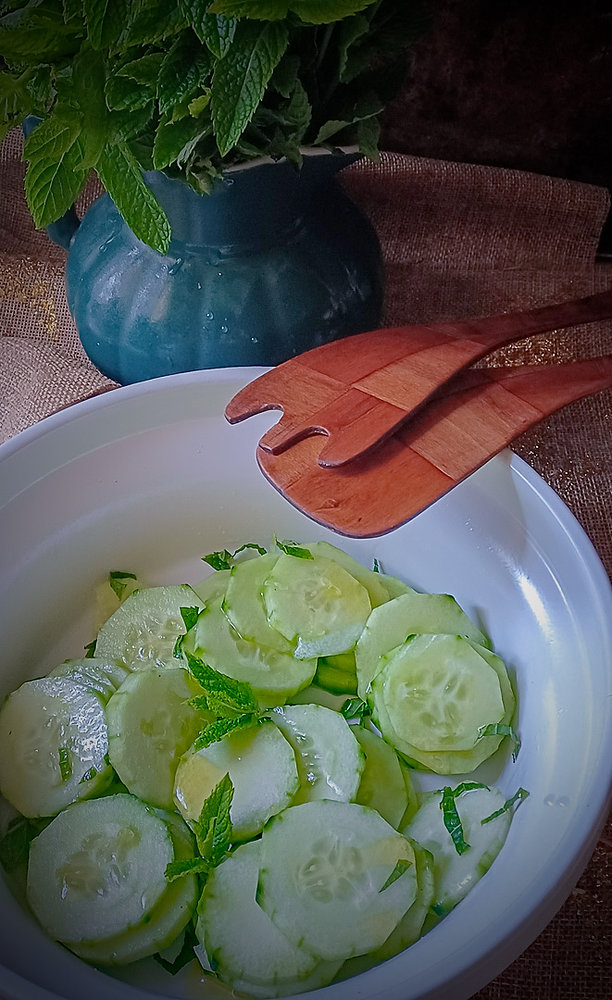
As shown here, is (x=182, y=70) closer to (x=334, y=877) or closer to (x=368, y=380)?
(x=368, y=380)

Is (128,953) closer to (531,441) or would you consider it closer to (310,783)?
(310,783)

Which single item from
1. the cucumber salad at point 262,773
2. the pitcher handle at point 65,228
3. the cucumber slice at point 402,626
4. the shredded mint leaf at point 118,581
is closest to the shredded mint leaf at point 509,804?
the cucumber salad at point 262,773

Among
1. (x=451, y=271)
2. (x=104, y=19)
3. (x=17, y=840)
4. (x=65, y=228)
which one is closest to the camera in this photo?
(x=104, y=19)

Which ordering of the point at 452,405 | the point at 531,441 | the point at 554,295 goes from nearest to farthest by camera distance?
the point at 452,405, the point at 531,441, the point at 554,295

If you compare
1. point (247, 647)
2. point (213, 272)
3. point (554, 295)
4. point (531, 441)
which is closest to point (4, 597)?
point (247, 647)

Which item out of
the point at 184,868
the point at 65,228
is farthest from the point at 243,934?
the point at 65,228

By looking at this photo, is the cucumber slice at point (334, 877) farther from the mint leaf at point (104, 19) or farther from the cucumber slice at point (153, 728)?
the mint leaf at point (104, 19)
